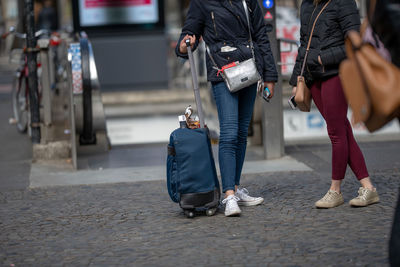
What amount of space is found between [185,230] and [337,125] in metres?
1.27

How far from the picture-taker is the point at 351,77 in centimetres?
346

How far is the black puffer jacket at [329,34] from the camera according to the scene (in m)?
5.18

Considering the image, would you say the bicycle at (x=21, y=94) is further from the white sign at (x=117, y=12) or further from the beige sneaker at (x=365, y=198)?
the beige sneaker at (x=365, y=198)

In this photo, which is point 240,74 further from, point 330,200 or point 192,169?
point 330,200

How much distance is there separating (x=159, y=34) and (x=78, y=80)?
7.40 metres

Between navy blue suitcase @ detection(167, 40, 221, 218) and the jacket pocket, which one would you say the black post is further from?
the jacket pocket

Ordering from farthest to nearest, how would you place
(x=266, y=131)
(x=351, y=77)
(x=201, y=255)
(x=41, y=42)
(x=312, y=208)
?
(x=41, y=42) → (x=266, y=131) → (x=312, y=208) → (x=201, y=255) → (x=351, y=77)

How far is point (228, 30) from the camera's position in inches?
211

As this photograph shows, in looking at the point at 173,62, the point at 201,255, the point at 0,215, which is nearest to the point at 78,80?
the point at 0,215

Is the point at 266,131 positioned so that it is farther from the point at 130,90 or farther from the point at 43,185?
the point at 130,90

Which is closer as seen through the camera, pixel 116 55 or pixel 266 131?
pixel 266 131

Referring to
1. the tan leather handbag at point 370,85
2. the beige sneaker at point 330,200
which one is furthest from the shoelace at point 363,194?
the tan leather handbag at point 370,85

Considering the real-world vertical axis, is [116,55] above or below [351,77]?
below

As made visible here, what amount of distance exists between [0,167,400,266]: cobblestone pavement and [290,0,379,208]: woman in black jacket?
145mm
